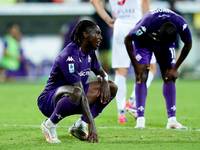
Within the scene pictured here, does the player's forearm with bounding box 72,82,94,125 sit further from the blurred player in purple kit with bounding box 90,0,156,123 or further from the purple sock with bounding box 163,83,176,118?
the blurred player in purple kit with bounding box 90,0,156,123

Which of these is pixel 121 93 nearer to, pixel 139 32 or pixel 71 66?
pixel 139 32

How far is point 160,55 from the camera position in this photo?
6.81 metres

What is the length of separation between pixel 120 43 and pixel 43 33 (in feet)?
42.8

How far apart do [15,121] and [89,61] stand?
2525 millimetres

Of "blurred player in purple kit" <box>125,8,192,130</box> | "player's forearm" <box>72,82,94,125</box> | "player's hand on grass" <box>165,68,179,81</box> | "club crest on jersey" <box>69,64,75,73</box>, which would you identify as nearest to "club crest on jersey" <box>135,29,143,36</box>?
"blurred player in purple kit" <box>125,8,192,130</box>

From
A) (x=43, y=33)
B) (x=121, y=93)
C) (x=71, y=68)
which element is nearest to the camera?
(x=71, y=68)

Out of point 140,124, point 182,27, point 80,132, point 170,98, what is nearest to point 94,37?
point 80,132

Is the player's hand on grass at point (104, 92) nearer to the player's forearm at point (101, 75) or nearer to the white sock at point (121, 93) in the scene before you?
the player's forearm at point (101, 75)

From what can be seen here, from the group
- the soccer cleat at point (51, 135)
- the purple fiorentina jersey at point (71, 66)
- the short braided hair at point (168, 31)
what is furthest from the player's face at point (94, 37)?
the soccer cleat at point (51, 135)

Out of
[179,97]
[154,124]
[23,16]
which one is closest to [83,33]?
[154,124]

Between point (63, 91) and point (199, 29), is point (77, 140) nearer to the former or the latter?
point (63, 91)

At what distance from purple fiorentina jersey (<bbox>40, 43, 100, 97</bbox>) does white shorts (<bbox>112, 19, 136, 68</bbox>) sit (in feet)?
6.71

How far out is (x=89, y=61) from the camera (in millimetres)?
5789

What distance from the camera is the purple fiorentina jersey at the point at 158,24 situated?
6.30 meters
